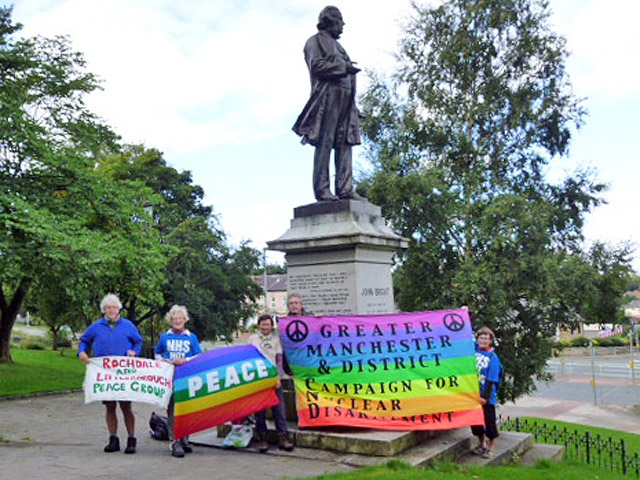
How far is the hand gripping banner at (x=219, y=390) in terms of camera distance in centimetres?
733

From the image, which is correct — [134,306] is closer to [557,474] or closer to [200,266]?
[200,266]

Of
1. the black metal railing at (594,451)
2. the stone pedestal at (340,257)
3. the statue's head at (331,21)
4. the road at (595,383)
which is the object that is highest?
the statue's head at (331,21)

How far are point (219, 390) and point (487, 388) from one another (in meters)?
3.30

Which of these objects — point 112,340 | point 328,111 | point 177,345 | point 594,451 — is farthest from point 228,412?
point 594,451

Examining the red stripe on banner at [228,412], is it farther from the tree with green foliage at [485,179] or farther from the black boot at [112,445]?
the tree with green foliage at [485,179]

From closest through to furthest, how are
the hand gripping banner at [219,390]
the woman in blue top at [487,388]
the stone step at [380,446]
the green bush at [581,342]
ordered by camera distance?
the stone step at [380,446] < the hand gripping banner at [219,390] < the woman in blue top at [487,388] < the green bush at [581,342]

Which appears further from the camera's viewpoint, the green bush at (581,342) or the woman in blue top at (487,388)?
the green bush at (581,342)

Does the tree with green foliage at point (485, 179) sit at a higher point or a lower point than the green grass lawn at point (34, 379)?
higher

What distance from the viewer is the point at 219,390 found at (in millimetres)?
7395

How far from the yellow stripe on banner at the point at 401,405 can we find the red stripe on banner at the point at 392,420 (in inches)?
1.4

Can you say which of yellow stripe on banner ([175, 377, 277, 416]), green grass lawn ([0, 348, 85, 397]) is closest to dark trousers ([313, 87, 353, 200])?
yellow stripe on banner ([175, 377, 277, 416])

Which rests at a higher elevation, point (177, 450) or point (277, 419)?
point (277, 419)

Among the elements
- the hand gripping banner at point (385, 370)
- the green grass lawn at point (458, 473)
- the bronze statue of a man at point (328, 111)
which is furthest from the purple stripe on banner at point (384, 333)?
the bronze statue of a man at point (328, 111)

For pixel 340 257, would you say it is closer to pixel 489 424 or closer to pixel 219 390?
pixel 219 390
